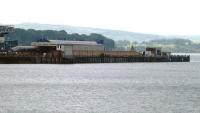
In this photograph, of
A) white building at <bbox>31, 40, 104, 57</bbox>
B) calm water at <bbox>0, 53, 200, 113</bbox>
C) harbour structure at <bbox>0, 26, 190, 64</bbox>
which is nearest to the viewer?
calm water at <bbox>0, 53, 200, 113</bbox>

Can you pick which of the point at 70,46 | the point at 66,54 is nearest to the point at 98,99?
the point at 66,54

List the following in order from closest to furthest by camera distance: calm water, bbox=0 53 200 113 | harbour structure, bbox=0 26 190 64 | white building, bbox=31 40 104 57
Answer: calm water, bbox=0 53 200 113, harbour structure, bbox=0 26 190 64, white building, bbox=31 40 104 57

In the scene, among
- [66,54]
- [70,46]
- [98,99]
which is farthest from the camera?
[70,46]

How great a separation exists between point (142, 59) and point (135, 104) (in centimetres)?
11984

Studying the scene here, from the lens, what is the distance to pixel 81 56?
15825cm

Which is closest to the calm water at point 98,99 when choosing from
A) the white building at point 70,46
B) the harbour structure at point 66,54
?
the harbour structure at point 66,54

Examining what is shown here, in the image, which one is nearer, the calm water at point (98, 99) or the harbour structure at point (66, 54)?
the calm water at point (98, 99)

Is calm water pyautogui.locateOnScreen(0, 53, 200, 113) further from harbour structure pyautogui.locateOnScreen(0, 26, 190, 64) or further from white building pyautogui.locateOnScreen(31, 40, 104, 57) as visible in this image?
white building pyautogui.locateOnScreen(31, 40, 104, 57)

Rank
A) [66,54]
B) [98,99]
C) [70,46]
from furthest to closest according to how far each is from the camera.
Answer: [70,46] < [66,54] < [98,99]

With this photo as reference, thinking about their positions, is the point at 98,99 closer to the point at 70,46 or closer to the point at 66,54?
the point at 66,54

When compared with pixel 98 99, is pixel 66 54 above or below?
above

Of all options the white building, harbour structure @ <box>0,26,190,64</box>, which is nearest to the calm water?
harbour structure @ <box>0,26,190,64</box>

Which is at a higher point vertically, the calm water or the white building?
the white building

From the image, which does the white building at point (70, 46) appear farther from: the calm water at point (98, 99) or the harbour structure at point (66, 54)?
the calm water at point (98, 99)
